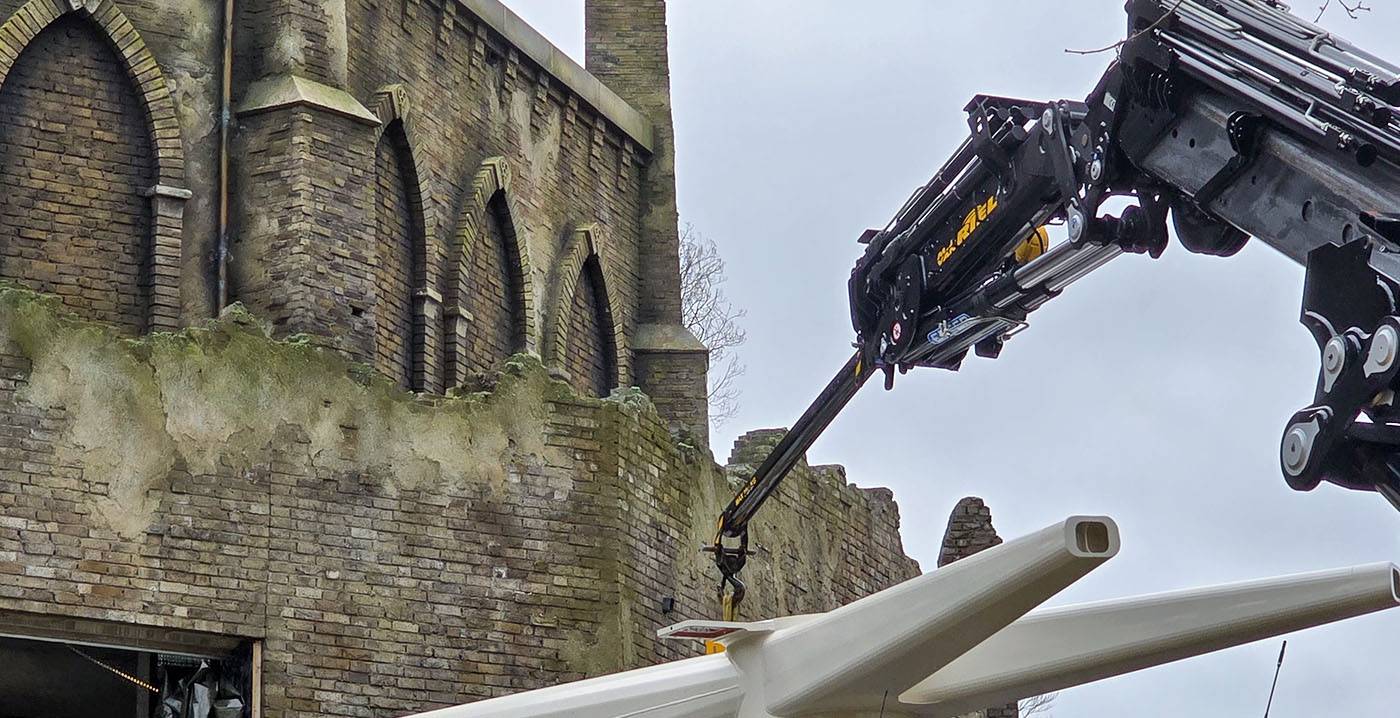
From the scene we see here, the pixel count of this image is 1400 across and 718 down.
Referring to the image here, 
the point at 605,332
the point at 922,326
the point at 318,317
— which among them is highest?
the point at 605,332

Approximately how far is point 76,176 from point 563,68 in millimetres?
6421

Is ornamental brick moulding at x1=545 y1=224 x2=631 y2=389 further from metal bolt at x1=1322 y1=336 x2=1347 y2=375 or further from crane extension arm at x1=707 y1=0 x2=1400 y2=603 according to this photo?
metal bolt at x1=1322 y1=336 x2=1347 y2=375

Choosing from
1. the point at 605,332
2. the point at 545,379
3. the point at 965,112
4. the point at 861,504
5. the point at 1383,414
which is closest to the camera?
the point at 1383,414

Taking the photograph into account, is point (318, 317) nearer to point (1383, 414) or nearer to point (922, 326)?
point (922, 326)

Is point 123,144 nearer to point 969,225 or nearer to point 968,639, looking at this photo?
point 969,225

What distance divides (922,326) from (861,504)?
503cm

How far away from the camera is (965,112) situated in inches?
597

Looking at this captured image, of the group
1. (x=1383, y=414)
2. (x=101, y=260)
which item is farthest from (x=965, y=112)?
(x=101, y=260)

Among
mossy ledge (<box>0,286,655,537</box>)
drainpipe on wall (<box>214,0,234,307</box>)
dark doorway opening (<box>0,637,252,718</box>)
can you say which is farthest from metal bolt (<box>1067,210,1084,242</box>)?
drainpipe on wall (<box>214,0,234,307</box>)

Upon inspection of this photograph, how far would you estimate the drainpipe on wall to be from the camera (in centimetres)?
2134

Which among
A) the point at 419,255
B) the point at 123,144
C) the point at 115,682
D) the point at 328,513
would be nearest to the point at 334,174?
the point at 123,144

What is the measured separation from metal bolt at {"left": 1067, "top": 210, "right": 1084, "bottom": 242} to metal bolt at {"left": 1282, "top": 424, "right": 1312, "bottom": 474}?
3.06 m

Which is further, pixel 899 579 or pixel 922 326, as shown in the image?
pixel 899 579

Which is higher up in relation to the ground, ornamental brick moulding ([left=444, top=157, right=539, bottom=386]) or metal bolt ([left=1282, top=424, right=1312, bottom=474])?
ornamental brick moulding ([left=444, top=157, right=539, bottom=386])
